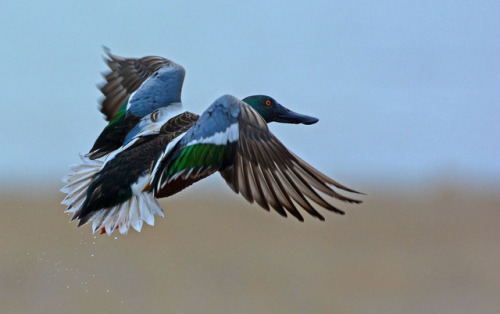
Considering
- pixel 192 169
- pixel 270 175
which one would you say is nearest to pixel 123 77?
pixel 192 169

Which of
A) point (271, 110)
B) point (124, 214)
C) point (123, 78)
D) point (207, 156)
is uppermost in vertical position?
point (123, 78)

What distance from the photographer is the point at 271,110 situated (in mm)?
7188

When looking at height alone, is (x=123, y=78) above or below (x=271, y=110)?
above

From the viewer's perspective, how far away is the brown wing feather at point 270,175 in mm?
5812

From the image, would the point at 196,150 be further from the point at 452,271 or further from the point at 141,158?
the point at 452,271

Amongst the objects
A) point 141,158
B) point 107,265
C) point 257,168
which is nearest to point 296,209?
point 257,168

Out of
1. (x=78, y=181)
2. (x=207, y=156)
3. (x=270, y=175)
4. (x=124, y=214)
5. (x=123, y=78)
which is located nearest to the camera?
(x=270, y=175)

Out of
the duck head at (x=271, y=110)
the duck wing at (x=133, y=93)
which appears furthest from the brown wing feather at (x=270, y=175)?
the duck wing at (x=133, y=93)

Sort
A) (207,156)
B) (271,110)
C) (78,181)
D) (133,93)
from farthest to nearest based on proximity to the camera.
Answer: (133,93), (271,110), (78,181), (207,156)

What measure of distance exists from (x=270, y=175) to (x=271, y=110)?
129cm

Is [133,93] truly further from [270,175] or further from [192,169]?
[270,175]

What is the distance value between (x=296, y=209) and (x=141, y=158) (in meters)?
1.11

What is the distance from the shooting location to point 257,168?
6016 mm

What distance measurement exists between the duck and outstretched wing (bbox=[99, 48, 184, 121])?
814 millimetres
